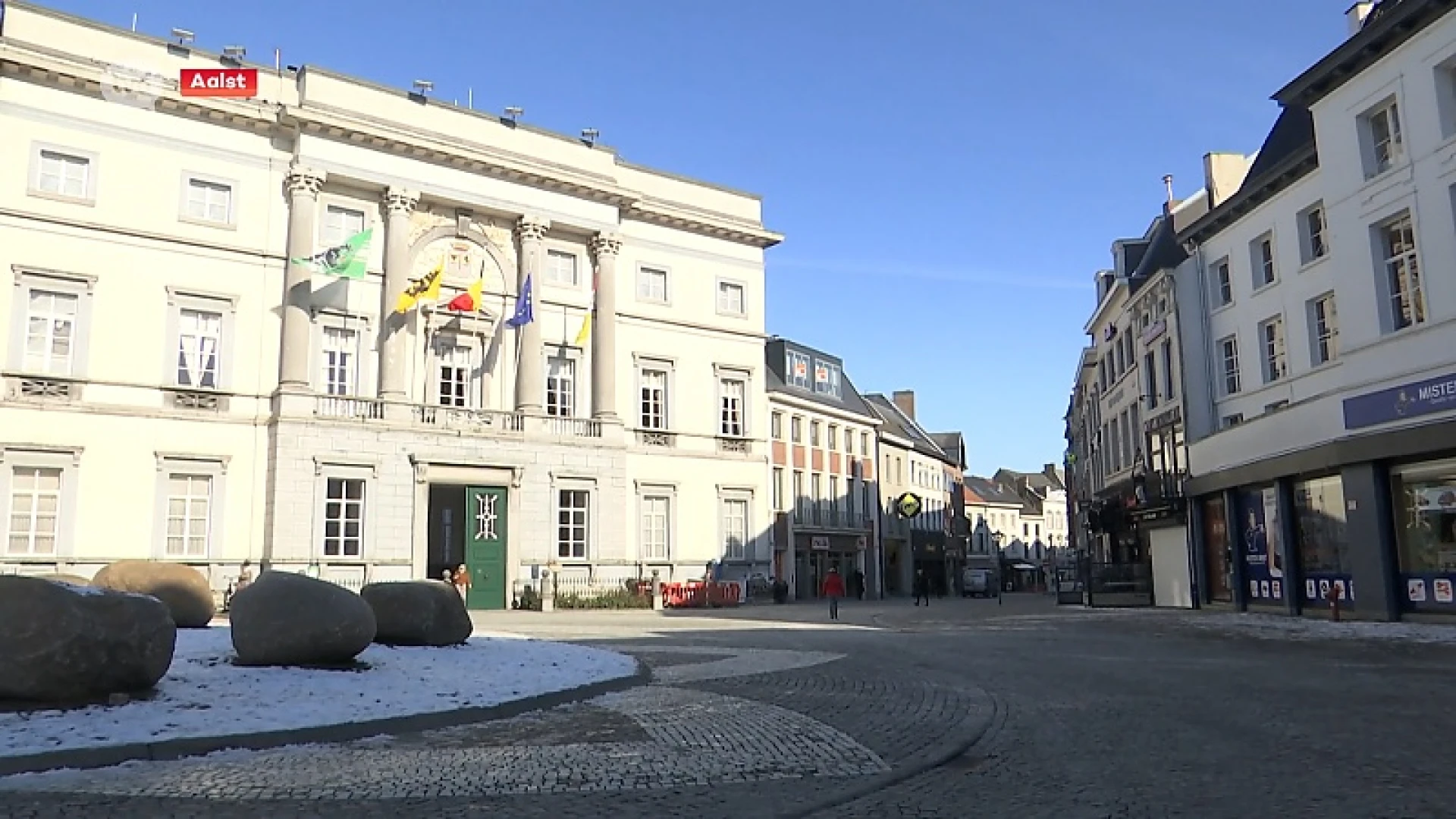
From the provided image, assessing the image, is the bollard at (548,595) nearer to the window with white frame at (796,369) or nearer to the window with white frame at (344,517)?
the window with white frame at (344,517)

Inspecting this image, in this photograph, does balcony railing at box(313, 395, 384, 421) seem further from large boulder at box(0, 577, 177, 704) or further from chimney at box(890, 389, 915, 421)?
chimney at box(890, 389, 915, 421)

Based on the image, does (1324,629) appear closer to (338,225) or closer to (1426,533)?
(1426,533)

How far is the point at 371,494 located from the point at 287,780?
86.0 ft

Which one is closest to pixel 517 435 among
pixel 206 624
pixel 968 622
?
pixel 968 622

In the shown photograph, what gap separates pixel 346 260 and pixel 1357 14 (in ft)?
94.6

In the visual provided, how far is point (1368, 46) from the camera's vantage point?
22641 mm

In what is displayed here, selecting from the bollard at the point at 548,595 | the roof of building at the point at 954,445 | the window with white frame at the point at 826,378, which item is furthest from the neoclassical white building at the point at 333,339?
the roof of building at the point at 954,445

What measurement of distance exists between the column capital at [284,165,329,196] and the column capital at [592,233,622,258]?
9788 mm

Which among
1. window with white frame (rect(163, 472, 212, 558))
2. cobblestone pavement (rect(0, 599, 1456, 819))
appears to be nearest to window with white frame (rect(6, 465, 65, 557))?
window with white frame (rect(163, 472, 212, 558))

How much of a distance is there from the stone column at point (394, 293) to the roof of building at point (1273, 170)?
2391 cm

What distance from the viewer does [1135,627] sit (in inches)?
923

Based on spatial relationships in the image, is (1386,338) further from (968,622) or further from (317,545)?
(317,545)

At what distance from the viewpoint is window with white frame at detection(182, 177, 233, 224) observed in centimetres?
3100

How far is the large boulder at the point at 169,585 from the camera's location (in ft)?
48.1
